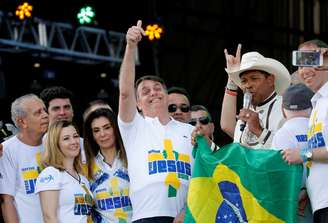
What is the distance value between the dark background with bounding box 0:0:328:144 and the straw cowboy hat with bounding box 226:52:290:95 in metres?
6.77

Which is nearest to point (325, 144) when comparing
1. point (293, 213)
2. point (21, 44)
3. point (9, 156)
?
point (293, 213)

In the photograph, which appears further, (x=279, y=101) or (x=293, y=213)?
(x=279, y=101)

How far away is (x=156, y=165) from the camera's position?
677 cm

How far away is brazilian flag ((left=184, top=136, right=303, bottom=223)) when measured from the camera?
6.19m

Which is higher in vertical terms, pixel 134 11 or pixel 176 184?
pixel 134 11

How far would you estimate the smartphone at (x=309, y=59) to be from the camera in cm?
622

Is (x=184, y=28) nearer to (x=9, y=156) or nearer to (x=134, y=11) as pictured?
(x=134, y=11)

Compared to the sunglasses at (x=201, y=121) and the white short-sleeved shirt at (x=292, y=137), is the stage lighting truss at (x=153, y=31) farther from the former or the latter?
the white short-sleeved shirt at (x=292, y=137)

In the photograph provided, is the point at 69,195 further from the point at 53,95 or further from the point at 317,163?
the point at 317,163

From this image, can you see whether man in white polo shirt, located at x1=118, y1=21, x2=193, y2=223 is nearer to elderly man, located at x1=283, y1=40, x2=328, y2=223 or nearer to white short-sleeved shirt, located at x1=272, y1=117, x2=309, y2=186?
white short-sleeved shirt, located at x1=272, y1=117, x2=309, y2=186

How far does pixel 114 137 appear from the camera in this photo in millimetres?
7426

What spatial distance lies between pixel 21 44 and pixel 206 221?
7181 mm

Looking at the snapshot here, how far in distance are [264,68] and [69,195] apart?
177cm

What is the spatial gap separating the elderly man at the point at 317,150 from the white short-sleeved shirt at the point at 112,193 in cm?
153
